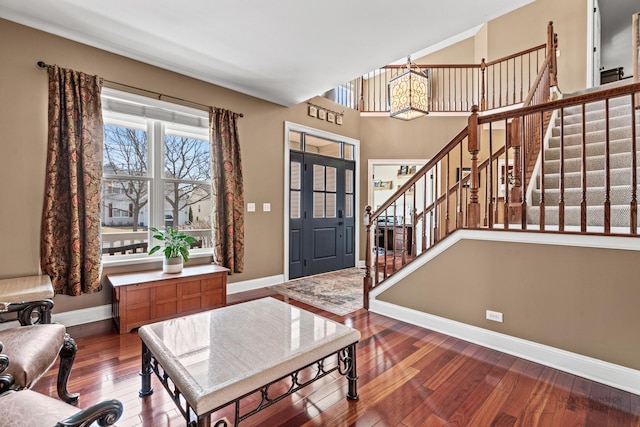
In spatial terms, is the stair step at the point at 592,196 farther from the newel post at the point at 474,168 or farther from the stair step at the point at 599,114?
the stair step at the point at 599,114

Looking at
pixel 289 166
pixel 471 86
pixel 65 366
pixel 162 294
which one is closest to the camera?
pixel 65 366

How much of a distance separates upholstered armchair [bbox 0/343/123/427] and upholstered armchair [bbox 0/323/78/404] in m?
0.26

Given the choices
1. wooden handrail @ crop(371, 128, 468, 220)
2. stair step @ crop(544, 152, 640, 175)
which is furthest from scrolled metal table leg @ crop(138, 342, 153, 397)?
stair step @ crop(544, 152, 640, 175)

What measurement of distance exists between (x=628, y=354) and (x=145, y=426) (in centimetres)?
291

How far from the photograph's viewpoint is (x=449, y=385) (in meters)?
1.95

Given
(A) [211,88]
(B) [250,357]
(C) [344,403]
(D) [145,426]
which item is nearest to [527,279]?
(C) [344,403]

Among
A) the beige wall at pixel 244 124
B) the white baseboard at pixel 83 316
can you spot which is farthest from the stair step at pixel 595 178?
Result: the white baseboard at pixel 83 316

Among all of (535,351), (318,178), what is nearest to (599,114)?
(535,351)

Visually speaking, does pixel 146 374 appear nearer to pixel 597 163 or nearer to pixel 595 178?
pixel 595 178

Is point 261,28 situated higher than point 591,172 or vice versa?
point 261,28

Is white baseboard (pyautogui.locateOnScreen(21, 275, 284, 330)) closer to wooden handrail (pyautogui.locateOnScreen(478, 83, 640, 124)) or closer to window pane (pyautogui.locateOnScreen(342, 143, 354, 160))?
wooden handrail (pyautogui.locateOnScreen(478, 83, 640, 124))

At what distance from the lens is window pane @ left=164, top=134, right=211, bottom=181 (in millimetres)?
3596

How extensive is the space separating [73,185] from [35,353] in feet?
5.96

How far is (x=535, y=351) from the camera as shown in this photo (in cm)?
224
